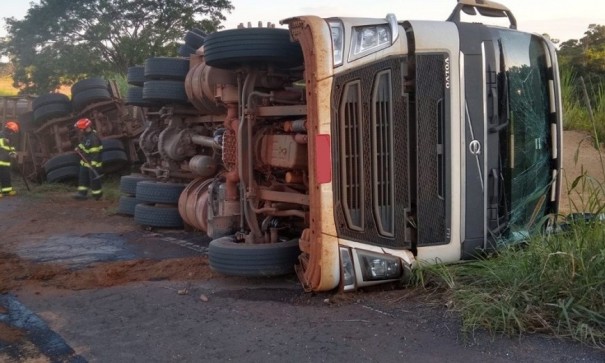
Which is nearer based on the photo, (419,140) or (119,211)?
(419,140)

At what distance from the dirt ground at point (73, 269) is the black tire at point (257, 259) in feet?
1.49

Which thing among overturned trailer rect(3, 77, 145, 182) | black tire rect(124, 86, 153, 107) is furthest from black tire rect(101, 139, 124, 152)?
black tire rect(124, 86, 153, 107)

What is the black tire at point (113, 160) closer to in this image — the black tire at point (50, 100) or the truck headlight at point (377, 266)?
the black tire at point (50, 100)

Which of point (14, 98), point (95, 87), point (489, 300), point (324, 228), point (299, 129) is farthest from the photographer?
point (14, 98)

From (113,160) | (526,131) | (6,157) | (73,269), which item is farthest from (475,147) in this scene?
(6,157)

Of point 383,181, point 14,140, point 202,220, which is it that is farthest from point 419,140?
point 14,140

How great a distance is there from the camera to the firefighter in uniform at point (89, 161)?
11281mm

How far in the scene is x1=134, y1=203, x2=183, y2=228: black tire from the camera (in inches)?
301

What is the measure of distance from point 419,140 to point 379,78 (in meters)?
0.48

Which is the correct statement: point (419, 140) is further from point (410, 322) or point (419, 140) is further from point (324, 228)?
point (410, 322)

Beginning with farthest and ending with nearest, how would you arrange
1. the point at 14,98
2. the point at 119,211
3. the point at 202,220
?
the point at 14,98
the point at 119,211
the point at 202,220

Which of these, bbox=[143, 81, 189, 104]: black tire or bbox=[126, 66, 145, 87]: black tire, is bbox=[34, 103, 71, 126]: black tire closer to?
bbox=[126, 66, 145, 87]: black tire

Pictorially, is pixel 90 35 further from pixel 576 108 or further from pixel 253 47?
pixel 253 47

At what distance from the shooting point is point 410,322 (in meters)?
3.79
